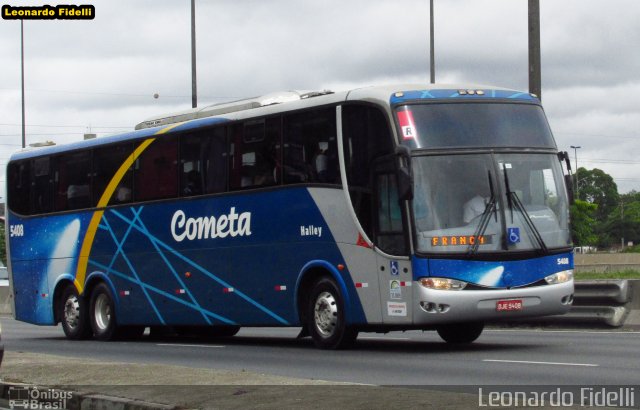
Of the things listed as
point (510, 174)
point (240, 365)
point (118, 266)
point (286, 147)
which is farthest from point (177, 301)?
point (510, 174)

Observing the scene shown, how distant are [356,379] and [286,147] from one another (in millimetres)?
6308

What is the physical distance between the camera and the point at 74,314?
994 inches

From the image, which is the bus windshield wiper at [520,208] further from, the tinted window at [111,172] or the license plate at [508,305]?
the tinted window at [111,172]

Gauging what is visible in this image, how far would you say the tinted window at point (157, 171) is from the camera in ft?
73.6

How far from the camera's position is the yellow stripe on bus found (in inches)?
922

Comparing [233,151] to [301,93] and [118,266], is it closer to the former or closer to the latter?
[301,93]

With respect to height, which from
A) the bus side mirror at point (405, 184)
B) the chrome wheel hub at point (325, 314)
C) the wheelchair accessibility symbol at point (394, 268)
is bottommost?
the chrome wheel hub at point (325, 314)

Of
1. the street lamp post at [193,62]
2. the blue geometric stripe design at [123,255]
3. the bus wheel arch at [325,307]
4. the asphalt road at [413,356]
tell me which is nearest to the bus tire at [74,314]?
the asphalt road at [413,356]

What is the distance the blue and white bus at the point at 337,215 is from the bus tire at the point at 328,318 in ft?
0.10

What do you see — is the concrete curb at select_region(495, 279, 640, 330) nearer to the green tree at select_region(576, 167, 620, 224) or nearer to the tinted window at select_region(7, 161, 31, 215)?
the tinted window at select_region(7, 161, 31, 215)

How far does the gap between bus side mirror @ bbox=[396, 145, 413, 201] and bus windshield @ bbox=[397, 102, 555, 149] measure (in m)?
0.46

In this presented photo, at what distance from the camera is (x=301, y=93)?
20.4 metres

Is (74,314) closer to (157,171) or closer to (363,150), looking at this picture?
(157,171)

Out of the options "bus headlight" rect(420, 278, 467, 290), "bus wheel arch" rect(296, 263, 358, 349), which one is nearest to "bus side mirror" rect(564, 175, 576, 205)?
"bus headlight" rect(420, 278, 467, 290)
